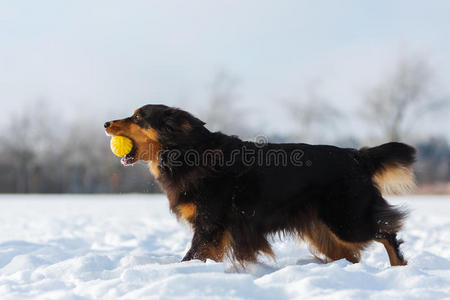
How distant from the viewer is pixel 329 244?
4430 millimetres

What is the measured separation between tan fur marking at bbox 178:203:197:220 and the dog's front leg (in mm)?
172

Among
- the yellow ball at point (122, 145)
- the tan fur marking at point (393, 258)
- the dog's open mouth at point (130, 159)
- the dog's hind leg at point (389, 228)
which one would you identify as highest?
the yellow ball at point (122, 145)

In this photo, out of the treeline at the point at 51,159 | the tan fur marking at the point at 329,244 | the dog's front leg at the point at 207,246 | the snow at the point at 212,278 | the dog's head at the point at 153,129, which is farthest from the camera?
the treeline at the point at 51,159

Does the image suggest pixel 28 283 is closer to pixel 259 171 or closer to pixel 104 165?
pixel 259 171

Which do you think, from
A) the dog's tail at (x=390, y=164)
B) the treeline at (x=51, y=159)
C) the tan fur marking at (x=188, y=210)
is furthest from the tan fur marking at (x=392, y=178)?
the treeline at (x=51, y=159)

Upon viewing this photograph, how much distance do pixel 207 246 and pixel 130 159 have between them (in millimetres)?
1244

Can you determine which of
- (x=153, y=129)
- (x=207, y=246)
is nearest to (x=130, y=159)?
(x=153, y=129)

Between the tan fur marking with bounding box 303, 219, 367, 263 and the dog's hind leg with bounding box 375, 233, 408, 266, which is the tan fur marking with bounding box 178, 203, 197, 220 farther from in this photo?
the dog's hind leg with bounding box 375, 233, 408, 266

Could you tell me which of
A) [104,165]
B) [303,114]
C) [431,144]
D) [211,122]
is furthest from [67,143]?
[431,144]

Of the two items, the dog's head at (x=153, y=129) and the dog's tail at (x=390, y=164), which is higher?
the dog's head at (x=153, y=129)

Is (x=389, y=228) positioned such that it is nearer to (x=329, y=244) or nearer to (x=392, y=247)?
(x=392, y=247)

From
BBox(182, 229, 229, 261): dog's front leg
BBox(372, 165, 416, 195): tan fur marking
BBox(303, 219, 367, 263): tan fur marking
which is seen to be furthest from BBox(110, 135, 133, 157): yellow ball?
BBox(372, 165, 416, 195): tan fur marking

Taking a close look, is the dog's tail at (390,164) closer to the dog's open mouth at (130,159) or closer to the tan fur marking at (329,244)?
the tan fur marking at (329,244)

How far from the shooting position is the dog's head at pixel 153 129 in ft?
14.6
